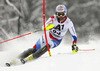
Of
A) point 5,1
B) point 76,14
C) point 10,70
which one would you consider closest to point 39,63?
point 10,70

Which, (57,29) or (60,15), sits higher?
(60,15)

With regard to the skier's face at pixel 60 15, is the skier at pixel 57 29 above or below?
below

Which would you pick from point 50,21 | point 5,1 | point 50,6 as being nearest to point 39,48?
point 50,21

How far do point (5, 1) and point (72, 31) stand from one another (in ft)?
21.2

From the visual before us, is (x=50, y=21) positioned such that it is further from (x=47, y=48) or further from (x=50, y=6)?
(x=50, y=6)

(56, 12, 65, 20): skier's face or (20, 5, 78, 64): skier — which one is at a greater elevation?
(56, 12, 65, 20): skier's face

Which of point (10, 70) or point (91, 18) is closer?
point (10, 70)

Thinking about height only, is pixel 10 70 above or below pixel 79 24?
above

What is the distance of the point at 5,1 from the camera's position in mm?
10203

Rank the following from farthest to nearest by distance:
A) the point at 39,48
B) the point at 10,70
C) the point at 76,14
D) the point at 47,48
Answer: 1. the point at 76,14
2. the point at 39,48
3. the point at 47,48
4. the point at 10,70

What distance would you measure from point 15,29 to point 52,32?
12.2 meters

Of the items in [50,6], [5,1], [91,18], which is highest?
[5,1]

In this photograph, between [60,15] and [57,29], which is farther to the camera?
[57,29]

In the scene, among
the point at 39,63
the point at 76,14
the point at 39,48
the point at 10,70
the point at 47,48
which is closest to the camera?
the point at 10,70
